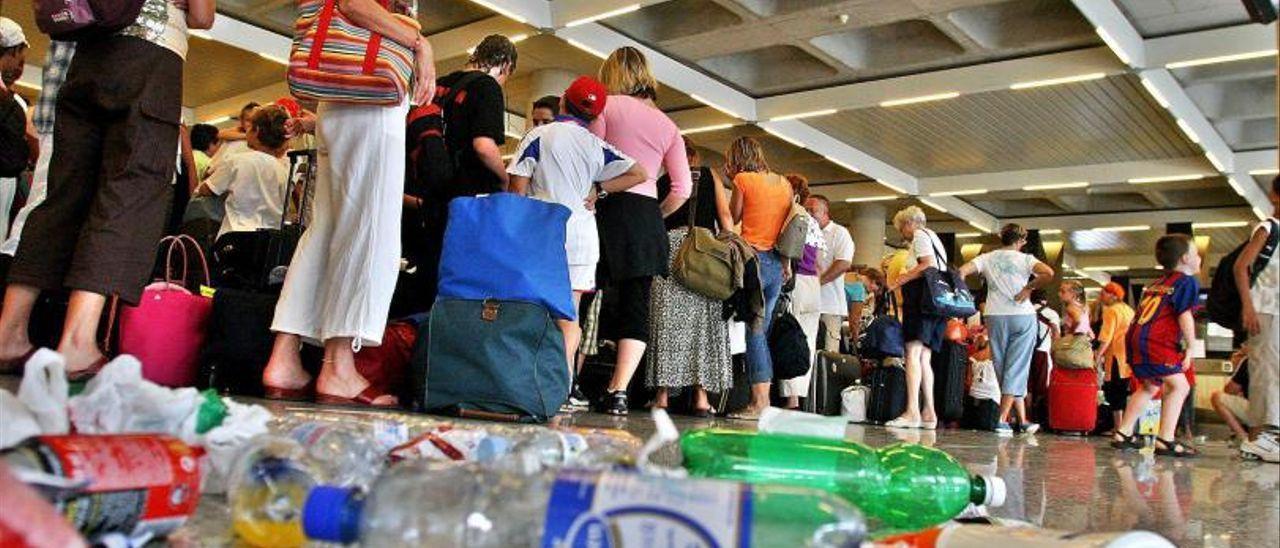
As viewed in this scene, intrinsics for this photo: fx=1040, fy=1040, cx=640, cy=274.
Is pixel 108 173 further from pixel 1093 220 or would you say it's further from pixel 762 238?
pixel 1093 220

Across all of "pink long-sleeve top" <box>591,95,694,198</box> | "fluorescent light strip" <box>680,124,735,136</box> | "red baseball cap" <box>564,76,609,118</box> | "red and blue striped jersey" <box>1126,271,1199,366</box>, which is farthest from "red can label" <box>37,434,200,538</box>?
"fluorescent light strip" <box>680,124,735,136</box>

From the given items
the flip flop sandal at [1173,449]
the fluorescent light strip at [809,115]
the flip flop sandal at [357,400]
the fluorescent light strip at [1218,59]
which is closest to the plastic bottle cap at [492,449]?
the flip flop sandal at [357,400]

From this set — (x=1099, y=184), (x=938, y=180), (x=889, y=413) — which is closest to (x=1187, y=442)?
(x=889, y=413)

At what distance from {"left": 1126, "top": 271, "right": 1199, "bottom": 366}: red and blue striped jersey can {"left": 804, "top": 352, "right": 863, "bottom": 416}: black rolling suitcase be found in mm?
2123

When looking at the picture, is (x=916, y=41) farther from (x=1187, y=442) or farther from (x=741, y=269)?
(x=741, y=269)

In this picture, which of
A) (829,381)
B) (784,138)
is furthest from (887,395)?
(784,138)

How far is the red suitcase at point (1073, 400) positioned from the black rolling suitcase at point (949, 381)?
2.18 meters

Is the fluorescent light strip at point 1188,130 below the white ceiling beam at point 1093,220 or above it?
above

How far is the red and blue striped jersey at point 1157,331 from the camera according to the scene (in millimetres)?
4816

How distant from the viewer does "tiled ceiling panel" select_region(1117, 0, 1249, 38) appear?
10.2 m

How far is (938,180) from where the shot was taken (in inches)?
738

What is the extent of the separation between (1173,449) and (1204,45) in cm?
630

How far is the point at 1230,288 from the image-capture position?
142 cm

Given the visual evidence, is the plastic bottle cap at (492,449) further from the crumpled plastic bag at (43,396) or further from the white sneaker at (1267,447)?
the white sneaker at (1267,447)
